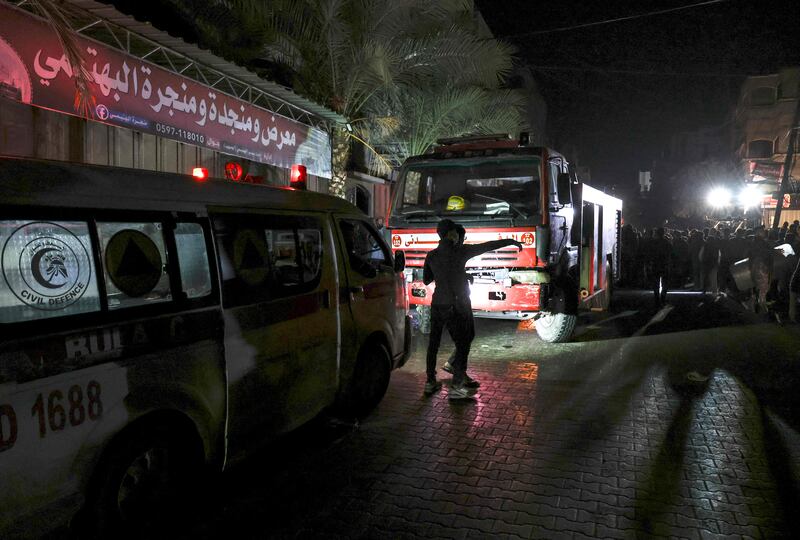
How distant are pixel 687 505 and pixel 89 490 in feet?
11.2

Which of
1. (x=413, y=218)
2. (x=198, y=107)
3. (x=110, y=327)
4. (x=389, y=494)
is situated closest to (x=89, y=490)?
(x=110, y=327)

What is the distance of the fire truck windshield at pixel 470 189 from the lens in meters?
8.32

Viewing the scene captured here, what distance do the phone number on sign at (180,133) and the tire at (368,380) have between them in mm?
4379

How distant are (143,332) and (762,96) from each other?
4545 centimetres

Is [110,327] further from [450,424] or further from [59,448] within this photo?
[450,424]

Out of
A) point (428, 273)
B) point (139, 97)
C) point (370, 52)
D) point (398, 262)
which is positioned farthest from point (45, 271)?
point (370, 52)

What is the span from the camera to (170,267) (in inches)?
136

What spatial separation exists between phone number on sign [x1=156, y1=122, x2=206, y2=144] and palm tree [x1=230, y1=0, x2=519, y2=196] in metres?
2.83

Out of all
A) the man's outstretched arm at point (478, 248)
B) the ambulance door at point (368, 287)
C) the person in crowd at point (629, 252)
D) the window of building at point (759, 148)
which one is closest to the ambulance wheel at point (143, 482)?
the ambulance door at point (368, 287)

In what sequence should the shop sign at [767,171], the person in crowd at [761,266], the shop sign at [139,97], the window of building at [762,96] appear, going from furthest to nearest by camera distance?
the window of building at [762,96], the shop sign at [767,171], the person in crowd at [761,266], the shop sign at [139,97]

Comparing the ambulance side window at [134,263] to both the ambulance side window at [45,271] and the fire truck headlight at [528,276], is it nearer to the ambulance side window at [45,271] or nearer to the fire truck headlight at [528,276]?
the ambulance side window at [45,271]

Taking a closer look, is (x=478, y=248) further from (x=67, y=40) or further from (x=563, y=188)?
(x=67, y=40)

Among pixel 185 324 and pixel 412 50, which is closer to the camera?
pixel 185 324

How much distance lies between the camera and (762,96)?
Result: 39.7m
